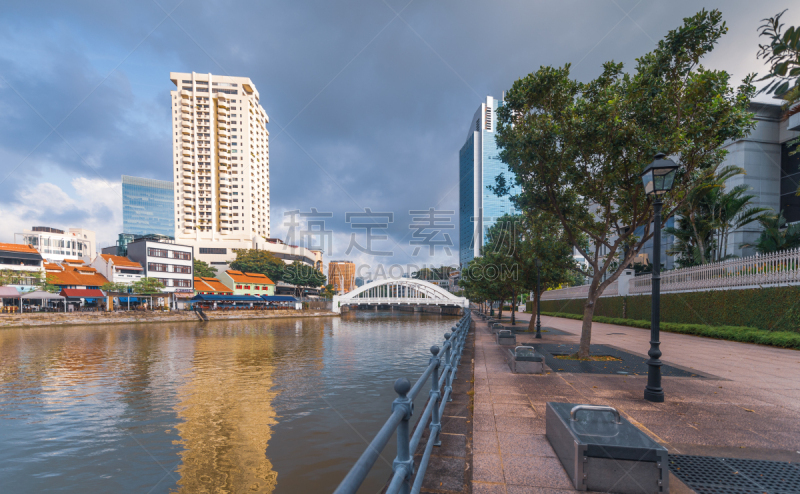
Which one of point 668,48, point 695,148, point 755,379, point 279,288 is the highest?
point 668,48

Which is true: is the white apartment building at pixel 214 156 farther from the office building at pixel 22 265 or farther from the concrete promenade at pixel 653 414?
the concrete promenade at pixel 653 414

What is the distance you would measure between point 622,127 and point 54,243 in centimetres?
11258

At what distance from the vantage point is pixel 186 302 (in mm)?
59469

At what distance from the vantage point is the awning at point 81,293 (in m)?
45.6

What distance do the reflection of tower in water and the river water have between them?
0.03 metres

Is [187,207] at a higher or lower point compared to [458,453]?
higher

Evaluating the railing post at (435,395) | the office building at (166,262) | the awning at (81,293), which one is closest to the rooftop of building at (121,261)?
the office building at (166,262)

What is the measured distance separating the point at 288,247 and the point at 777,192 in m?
94.7

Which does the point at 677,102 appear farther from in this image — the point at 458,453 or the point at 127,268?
the point at 127,268

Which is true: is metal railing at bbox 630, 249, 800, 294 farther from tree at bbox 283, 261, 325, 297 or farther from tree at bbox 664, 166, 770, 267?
tree at bbox 283, 261, 325, 297

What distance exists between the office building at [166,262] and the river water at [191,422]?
4167cm

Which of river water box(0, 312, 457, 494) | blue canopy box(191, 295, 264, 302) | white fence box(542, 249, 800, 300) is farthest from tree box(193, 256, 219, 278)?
white fence box(542, 249, 800, 300)

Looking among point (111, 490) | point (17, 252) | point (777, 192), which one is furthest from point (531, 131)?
point (17, 252)

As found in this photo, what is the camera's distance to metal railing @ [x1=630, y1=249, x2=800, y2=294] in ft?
48.1
